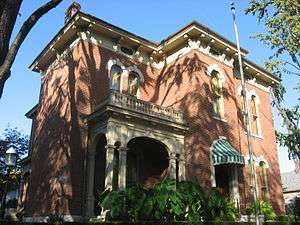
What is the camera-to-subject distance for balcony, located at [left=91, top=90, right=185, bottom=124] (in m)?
15.4

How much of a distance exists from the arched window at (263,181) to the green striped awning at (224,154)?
390 centimetres

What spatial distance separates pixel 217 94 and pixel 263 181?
6.50 metres

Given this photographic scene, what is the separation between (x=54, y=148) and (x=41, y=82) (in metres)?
6.69

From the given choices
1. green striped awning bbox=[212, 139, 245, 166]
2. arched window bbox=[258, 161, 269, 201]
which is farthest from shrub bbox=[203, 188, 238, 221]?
arched window bbox=[258, 161, 269, 201]

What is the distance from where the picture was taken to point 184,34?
768 inches

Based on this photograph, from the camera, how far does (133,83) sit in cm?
2003

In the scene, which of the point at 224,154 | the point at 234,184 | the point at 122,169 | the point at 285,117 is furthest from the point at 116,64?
the point at 285,117

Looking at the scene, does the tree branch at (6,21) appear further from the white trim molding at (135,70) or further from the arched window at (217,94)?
the arched window at (217,94)

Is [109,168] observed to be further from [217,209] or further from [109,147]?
[217,209]

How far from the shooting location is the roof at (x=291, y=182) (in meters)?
42.3

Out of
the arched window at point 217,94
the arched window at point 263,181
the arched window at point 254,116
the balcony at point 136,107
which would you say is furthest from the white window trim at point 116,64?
the arched window at point 263,181

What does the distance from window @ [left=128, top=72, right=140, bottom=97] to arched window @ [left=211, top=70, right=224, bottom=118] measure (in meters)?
4.42

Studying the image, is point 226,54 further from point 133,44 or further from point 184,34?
point 133,44

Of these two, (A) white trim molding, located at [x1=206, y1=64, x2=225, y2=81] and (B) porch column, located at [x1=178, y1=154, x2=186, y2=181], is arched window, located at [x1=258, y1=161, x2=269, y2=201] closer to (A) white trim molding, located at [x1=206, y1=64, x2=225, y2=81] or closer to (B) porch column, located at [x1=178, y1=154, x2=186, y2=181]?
(A) white trim molding, located at [x1=206, y1=64, x2=225, y2=81]
